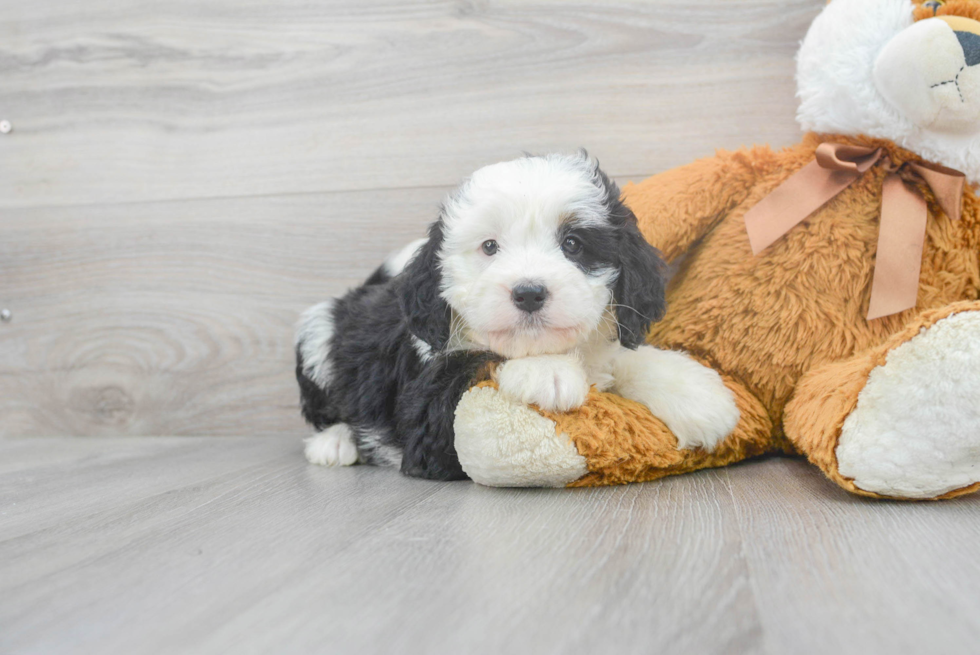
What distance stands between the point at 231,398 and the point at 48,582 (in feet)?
4.09

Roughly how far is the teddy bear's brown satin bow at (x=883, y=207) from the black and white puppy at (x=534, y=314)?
0.29 m

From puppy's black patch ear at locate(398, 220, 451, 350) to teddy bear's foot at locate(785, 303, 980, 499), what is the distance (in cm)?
64

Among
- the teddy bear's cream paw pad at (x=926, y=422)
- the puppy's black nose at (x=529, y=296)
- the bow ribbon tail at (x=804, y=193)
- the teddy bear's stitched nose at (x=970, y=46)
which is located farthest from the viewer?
the bow ribbon tail at (x=804, y=193)

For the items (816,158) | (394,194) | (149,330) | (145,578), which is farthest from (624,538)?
(149,330)

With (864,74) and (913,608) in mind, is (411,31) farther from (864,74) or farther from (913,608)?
(913,608)

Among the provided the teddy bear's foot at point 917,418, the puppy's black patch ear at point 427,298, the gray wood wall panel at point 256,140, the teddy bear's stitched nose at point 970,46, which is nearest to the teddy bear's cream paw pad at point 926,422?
the teddy bear's foot at point 917,418

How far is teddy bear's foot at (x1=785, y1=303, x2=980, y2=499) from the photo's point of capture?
1037mm

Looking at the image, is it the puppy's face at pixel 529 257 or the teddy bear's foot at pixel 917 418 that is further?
the puppy's face at pixel 529 257

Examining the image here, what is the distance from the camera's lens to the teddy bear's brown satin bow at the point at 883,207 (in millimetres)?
1338

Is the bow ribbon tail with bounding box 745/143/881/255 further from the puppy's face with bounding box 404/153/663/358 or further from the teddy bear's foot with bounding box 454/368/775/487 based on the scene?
the teddy bear's foot with bounding box 454/368/775/487

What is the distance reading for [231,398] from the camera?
6.88 ft

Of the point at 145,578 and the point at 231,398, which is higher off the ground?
the point at 145,578

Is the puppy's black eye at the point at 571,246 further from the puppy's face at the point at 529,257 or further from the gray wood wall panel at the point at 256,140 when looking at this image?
the gray wood wall panel at the point at 256,140

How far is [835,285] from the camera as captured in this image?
1399 millimetres
